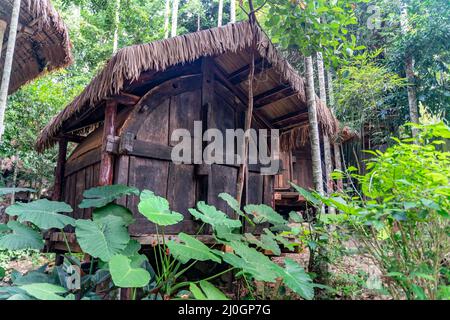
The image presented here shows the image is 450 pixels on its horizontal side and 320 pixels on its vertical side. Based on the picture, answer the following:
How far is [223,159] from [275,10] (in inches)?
78.3

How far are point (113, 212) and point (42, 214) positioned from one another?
581 millimetres

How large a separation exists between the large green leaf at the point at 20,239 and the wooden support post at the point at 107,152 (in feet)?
3.06

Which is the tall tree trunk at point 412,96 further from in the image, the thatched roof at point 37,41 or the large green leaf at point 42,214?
the large green leaf at point 42,214

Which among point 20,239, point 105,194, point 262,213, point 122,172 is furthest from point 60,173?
point 262,213

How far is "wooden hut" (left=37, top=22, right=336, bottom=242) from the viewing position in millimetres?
3529

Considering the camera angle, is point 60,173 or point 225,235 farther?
point 60,173

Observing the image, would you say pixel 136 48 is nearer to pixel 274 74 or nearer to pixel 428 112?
pixel 274 74

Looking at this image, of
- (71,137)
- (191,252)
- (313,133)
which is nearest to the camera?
(191,252)

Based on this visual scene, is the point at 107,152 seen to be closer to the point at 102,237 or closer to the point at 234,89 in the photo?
the point at 102,237

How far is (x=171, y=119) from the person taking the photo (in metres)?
4.15

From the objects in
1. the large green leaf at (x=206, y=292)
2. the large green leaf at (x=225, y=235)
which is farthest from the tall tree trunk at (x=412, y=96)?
the large green leaf at (x=206, y=292)

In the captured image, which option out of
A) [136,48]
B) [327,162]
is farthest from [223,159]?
[327,162]

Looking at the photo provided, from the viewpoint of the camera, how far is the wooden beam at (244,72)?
427 centimetres

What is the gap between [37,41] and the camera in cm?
386
